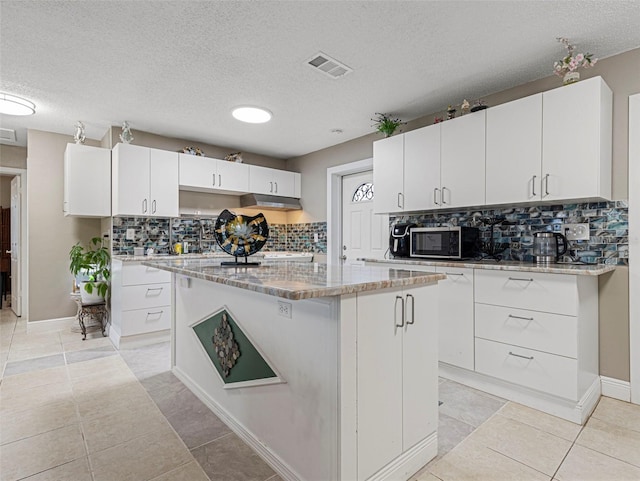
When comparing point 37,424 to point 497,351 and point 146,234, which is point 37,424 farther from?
point 497,351

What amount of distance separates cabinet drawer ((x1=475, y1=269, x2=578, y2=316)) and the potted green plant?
397cm

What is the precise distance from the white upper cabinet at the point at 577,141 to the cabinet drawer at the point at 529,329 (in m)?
0.84

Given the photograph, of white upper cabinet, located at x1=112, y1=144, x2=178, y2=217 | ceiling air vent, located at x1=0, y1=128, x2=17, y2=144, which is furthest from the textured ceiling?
ceiling air vent, located at x1=0, y1=128, x2=17, y2=144

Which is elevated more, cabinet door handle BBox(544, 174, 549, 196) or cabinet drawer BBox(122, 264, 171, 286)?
cabinet door handle BBox(544, 174, 549, 196)

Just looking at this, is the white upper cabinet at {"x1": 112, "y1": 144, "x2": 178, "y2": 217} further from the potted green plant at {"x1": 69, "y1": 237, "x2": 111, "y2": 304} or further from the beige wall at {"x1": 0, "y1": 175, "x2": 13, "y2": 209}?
the beige wall at {"x1": 0, "y1": 175, "x2": 13, "y2": 209}

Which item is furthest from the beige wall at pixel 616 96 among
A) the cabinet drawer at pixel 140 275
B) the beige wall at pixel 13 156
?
the beige wall at pixel 13 156

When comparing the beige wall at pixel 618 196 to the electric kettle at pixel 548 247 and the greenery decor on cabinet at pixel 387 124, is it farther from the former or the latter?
the greenery decor on cabinet at pixel 387 124

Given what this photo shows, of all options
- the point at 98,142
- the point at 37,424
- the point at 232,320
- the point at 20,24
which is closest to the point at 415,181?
the point at 232,320

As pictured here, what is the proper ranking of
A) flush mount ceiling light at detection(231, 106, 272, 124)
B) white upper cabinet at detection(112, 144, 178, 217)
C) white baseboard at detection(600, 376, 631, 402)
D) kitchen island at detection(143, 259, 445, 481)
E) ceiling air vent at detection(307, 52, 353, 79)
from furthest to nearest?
white upper cabinet at detection(112, 144, 178, 217)
flush mount ceiling light at detection(231, 106, 272, 124)
ceiling air vent at detection(307, 52, 353, 79)
white baseboard at detection(600, 376, 631, 402)
kitchen island at detection(143, 259, 445, 481)

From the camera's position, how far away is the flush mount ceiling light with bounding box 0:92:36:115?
10.1 feet

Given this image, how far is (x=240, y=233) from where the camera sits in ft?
Answer: 7.32

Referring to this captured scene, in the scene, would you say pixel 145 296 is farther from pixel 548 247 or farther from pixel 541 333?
pixel 548 247

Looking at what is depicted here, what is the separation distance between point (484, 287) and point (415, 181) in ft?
A: 4.05

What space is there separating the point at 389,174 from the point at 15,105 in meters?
3.61
